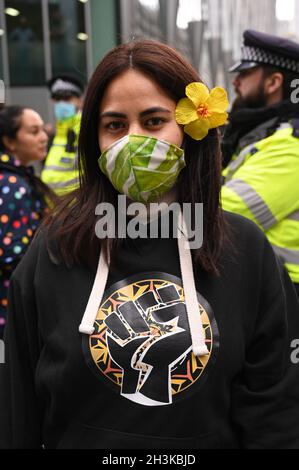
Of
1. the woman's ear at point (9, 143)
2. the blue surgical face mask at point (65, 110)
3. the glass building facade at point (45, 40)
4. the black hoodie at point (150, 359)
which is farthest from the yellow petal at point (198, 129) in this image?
the glass building facade at point (45, 40)

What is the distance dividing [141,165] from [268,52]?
1.42 m

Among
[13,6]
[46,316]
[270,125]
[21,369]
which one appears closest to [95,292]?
[46,316]

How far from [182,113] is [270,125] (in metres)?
1.08

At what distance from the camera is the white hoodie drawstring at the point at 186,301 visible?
1448 mm

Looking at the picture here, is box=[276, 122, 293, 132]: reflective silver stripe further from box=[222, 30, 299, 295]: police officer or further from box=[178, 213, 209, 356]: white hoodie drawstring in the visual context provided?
box=[178, 213, 209, 356]: white hoodie drawstring

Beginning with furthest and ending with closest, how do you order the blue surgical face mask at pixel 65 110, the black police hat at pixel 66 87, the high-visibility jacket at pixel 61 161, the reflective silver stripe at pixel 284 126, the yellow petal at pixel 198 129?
the black police hat at pixel 66 87 < the blue surgical face mask at pixel 65 110 < the high-visibility jacket at pixel 61 161 < the reflective silver stripe at pixel 284 126 < the yellow petal at pixel 198 129

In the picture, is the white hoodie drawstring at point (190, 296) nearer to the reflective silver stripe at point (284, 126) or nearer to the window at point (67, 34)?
Result: the reflective silver stripe at point (284, 126)

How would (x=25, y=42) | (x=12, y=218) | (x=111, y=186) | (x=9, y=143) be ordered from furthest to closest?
(x=25, y=42)
(x=9, y=143)
(x=12, y=218)
(x=111, y=186)

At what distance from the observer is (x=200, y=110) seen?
→ 1.52m

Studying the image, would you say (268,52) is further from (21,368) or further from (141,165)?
(21,368)

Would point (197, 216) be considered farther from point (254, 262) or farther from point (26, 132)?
point (26, 132)

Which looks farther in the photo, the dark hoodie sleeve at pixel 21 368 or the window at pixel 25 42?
the window at pixel 25 42

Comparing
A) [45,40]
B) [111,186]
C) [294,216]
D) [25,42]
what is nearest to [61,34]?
[45,40]

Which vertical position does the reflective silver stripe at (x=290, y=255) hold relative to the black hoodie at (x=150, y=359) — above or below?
above
